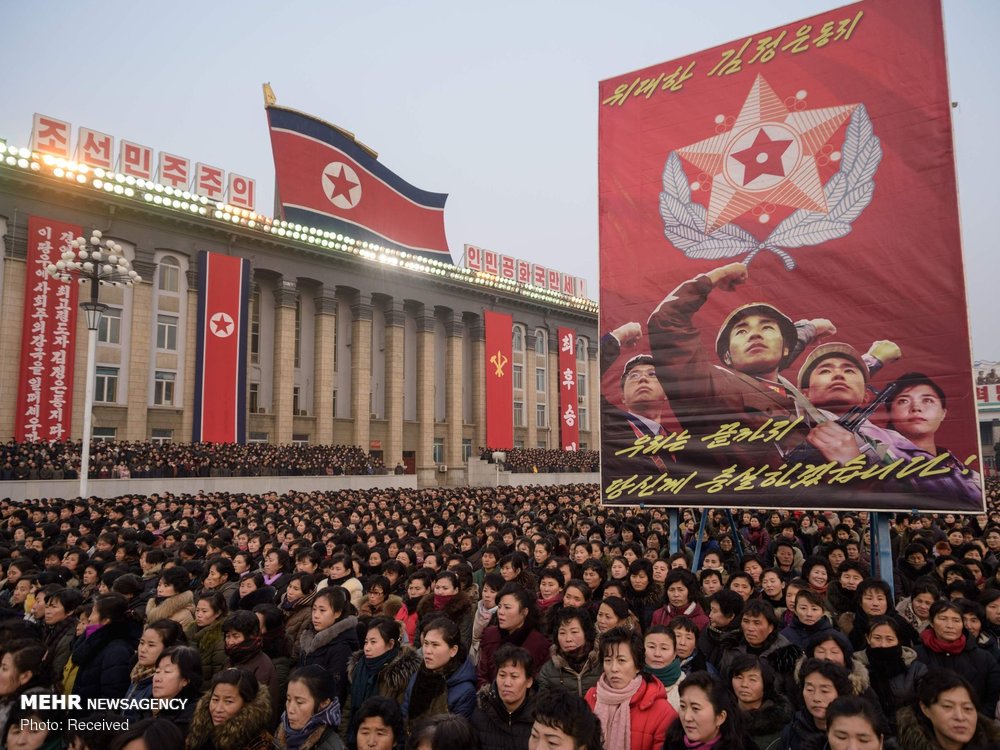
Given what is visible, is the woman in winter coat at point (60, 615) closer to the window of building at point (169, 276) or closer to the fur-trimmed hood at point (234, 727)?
the fur-trimmed hood at point (234, 727)

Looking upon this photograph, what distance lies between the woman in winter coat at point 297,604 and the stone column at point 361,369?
31.6 meters

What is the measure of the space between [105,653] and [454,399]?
38.1m

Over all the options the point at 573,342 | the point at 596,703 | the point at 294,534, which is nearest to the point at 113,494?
the point at 294,534

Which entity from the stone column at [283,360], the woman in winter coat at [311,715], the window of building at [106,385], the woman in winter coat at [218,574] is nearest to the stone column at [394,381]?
the stone column at [283,360]

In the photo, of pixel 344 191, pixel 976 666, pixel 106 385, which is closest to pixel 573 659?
pixel 976 666

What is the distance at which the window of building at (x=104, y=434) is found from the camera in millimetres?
28562

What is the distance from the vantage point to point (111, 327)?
2958 cm

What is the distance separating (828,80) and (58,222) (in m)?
29.0

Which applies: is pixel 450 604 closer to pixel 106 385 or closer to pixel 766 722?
pixel 766 722

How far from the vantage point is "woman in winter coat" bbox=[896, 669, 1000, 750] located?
11.2 ft

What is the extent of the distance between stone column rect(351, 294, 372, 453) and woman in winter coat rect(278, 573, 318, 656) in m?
31.6

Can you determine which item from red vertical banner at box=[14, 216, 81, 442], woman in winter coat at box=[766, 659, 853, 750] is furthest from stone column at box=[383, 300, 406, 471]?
woman in winter coat at box=[766, 659, 853, 750]

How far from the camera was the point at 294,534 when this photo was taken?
11.2 metres

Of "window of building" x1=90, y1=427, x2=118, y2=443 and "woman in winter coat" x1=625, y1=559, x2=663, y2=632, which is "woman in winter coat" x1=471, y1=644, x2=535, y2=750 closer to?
"woman in winter coat" x1=625, y1=559, x2=663, y2=632
